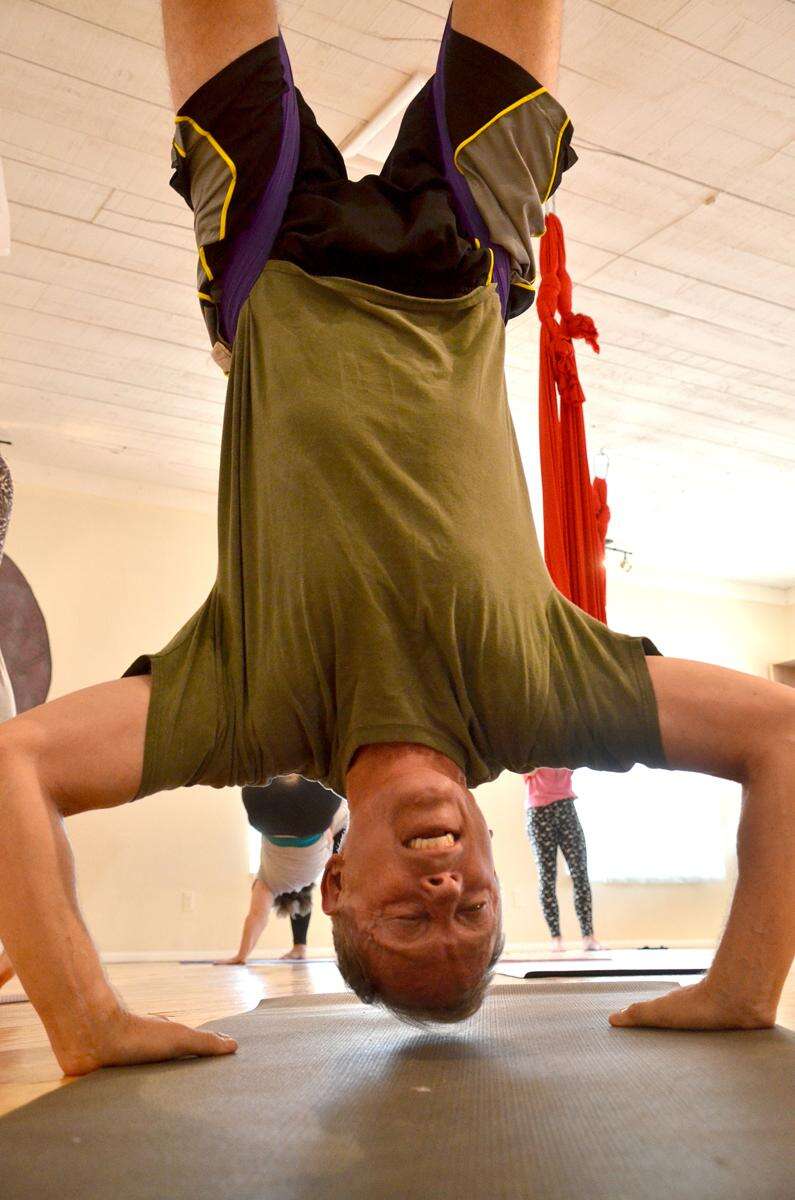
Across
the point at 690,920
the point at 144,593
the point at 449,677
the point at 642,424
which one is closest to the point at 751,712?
the point at 449,677

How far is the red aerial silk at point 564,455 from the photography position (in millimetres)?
A: 2143

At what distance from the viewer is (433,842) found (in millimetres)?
984

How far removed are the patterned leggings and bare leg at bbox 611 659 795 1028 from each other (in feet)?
11.7

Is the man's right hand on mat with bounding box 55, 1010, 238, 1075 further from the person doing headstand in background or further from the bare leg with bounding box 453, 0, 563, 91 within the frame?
the person doing headstand in background

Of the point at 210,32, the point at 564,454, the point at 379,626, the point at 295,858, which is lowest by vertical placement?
the point at 295,858

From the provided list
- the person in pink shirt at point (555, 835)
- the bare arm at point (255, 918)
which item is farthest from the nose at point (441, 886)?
the person in pink shirt at point (555, 835)

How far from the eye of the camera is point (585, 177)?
332 cm

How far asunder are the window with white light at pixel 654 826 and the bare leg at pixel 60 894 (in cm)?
590

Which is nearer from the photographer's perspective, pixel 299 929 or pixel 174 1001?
pixel 174 1001

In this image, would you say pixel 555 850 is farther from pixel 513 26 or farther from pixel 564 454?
pixel 513 26

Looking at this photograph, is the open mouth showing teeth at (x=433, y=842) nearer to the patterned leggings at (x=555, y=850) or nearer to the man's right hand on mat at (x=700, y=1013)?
the man's right hand on mat at (x=700, y=1013)

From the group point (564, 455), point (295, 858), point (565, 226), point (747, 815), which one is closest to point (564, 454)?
point (564, 455)

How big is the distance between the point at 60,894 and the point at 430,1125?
0.43 meters

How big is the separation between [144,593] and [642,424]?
8.78 ft
